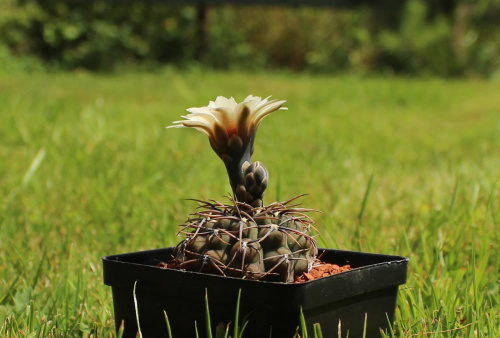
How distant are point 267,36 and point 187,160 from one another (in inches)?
404

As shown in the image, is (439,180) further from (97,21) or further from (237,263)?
(97,21)

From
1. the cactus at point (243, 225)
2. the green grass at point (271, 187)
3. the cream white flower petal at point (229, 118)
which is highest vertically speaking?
the cream white flower petal at point (229, 118)

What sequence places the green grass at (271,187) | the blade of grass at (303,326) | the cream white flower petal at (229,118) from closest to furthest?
the blade of grass at (303,326) < the cream white flower petal at (229,118) < the green grass at (271,187)

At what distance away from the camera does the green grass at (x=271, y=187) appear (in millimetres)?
1848

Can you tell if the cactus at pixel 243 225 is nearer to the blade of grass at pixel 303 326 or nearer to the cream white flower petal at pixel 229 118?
the cream white flower petal at pixel 229 118

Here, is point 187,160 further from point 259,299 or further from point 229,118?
point 259,299

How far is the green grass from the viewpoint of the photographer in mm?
1848

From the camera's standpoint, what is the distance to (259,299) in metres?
1.28

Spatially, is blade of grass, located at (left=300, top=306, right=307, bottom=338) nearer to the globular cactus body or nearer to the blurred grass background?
the globular cactus body

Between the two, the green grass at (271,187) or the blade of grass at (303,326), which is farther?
the green grass at (271,187)

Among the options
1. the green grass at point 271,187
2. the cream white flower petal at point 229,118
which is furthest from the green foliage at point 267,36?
the cream white flower petal at point 229,118

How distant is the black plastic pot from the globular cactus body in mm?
58

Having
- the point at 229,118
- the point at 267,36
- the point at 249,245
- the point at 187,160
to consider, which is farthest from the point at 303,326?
the point at 267,36

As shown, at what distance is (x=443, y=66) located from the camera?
13539 mm
